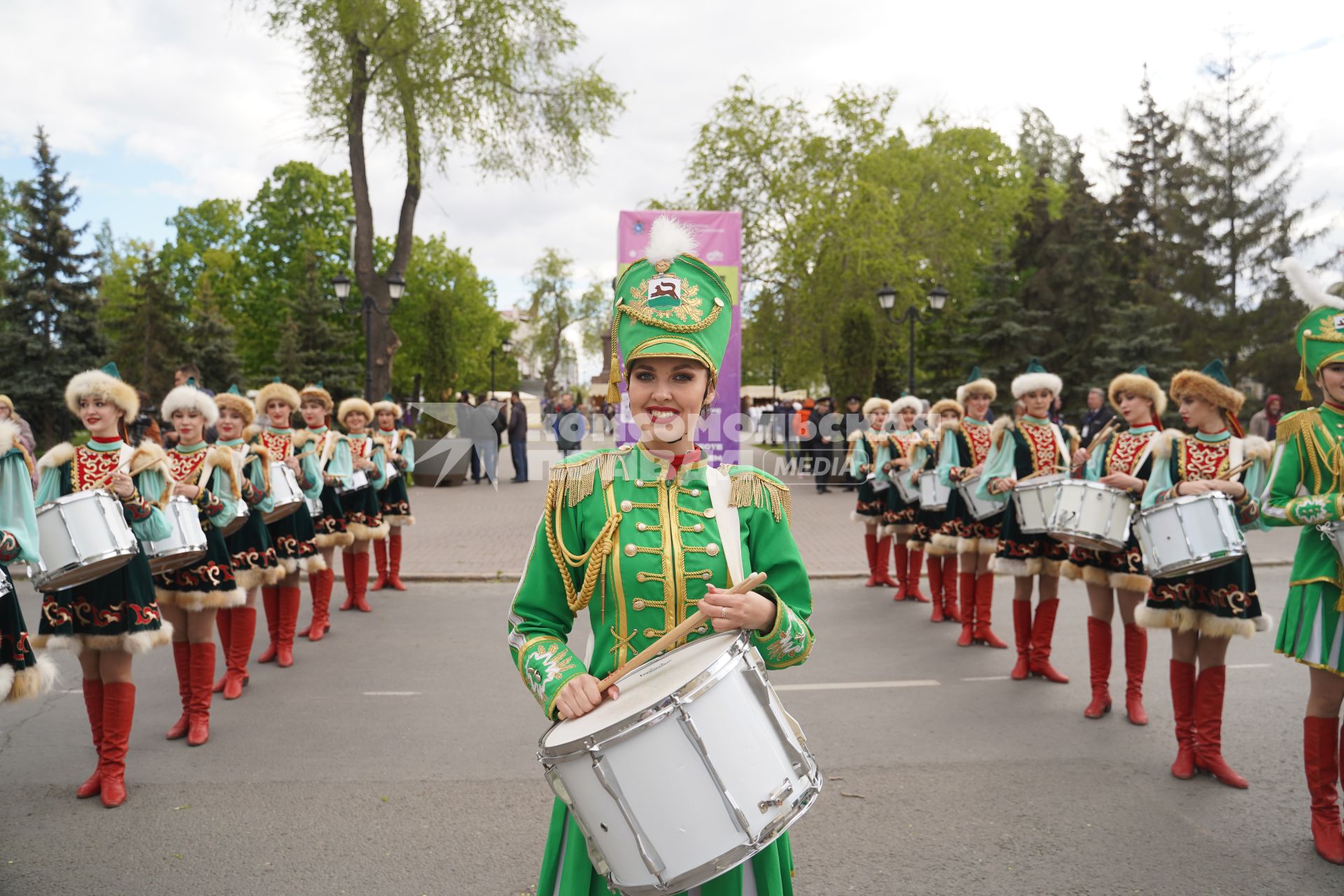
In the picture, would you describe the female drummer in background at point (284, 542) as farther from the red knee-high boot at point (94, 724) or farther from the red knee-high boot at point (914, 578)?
the red knee-high boot at point (914, 578)

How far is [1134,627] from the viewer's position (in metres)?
6.05

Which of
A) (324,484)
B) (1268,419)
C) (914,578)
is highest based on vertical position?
(1268,419)

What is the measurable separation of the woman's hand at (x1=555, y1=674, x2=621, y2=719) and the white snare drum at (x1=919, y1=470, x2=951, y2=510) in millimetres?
7264

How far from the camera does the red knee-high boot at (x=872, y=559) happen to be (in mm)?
10961

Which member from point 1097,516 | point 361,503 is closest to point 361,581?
point 361,503

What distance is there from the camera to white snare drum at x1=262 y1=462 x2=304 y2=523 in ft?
23.4

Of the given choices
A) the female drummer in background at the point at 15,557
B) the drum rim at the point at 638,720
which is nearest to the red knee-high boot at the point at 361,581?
the female drummer in background at the point at 15,557

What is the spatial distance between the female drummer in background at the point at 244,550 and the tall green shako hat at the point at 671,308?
5044mm

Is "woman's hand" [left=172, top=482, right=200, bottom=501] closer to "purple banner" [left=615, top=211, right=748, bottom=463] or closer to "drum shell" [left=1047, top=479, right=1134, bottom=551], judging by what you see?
"purple banner" [left=615, top=211, right=748, bottom=463]

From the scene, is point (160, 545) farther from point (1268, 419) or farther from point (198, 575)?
point (1268, 419)

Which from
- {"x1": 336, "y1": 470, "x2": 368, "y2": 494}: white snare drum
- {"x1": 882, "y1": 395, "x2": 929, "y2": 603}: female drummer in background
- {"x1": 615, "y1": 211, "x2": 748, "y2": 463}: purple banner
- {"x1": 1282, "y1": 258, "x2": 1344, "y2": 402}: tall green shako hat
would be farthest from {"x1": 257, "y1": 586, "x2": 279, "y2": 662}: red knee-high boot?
{"x1": 1282, "y1": 258, "x2": 1344, "y2": 402}: tall green shako hat

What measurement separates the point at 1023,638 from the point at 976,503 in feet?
4.14

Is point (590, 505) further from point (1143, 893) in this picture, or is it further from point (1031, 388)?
point (1031, 388)

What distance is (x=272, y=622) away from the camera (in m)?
7.73
